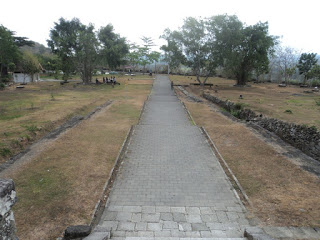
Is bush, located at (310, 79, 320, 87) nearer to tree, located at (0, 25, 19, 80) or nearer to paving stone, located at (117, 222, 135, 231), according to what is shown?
paving stone, located at (117, 222, 135, 231)

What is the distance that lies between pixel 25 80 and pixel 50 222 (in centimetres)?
4021

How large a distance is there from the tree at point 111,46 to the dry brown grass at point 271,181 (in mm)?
28903

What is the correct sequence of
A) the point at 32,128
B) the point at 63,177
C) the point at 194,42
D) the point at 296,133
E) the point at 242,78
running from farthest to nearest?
the point at 242,78, the point at 194,42, the point at 32,128, the point at 296,133, the point at 63,177

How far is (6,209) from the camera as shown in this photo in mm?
2004

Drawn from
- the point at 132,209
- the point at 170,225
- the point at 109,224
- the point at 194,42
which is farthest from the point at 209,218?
the point at 194,42

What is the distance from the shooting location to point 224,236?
430 cm

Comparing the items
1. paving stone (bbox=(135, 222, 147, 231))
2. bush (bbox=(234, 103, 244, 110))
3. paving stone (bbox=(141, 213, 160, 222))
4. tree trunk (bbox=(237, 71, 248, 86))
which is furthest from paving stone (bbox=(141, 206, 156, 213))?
tree trunk (bbox=(237, 71, 248, 86))

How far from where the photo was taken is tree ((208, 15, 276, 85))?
88.5 ft

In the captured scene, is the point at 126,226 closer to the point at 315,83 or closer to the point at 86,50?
the point at 86,50

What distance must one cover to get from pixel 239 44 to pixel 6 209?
32.4 m

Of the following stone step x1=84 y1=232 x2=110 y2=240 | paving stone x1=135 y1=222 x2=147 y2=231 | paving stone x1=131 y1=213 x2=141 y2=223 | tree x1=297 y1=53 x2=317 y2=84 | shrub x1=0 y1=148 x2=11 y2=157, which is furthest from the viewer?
tree x1=297 y1=53 x2=317 y2=84

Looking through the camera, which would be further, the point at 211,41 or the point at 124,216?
the point at 211,41

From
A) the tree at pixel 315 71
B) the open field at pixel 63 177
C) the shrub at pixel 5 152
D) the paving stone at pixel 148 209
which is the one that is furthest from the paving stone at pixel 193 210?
the tree at pixel 315 71

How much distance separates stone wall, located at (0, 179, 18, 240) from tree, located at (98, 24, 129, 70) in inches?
1380
